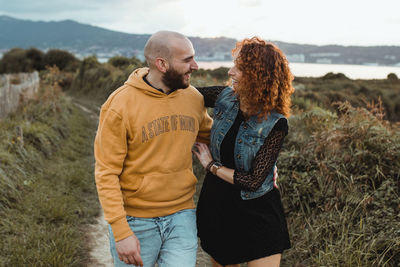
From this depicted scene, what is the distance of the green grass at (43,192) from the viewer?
11.6 ft

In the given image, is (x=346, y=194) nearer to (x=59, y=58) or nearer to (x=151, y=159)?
(x=151, y=159)

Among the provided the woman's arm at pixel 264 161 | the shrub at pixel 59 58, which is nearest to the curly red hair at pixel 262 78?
the woman's arm at pixel 264 161

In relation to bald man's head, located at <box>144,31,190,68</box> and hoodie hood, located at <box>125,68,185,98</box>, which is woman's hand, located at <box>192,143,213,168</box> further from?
bald man's head, located at <box>144,31,190,68</box>

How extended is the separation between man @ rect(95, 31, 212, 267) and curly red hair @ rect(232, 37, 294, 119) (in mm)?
353

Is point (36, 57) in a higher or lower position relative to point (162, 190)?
higher

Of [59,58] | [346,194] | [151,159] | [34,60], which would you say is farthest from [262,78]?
[34,60]

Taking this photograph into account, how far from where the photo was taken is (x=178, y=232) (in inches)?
82.7

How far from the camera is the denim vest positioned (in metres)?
2.11

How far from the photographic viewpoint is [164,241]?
211 cm

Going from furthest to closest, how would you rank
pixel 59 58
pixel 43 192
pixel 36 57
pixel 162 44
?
pixel 36 57, pixel 59 58, pixel 43 192, pixel 162 44

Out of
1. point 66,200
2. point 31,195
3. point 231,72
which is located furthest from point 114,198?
point 31,195

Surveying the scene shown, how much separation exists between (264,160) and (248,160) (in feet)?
0.41

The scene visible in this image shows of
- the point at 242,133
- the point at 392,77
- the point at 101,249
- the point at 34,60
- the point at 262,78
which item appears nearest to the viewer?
the point at 262,78

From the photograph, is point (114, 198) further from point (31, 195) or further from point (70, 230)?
point (31, 195)
